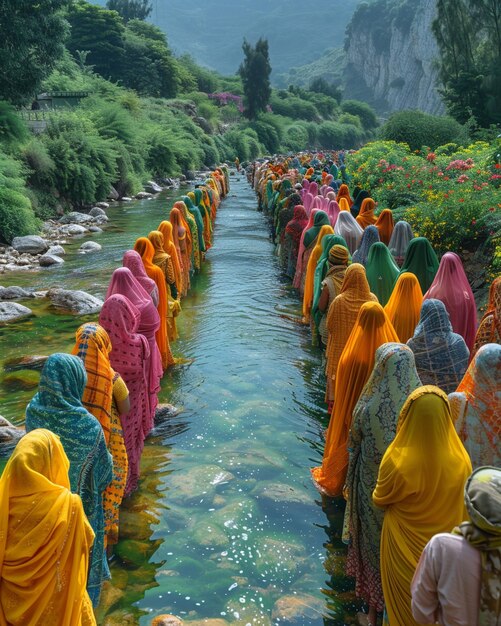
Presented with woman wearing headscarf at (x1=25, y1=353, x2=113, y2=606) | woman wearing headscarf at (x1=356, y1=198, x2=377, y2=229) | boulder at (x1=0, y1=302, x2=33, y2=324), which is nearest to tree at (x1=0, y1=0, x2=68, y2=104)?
boulder at (x1=0, y1=302, x2=33, y2=324)

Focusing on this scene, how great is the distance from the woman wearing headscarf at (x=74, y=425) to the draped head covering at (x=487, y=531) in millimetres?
1845

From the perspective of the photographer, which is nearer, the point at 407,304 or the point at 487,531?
the point at 487,531

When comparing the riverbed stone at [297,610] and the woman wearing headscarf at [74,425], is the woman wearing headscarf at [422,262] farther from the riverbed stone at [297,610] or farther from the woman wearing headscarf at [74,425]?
the woman wearing headscarf at [74,425]

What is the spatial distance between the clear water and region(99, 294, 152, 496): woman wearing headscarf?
45 centimetres

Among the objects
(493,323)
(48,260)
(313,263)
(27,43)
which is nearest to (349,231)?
(313,263)

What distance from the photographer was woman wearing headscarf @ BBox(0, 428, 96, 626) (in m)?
2.27

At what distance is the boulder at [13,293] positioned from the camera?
10625 millimetres

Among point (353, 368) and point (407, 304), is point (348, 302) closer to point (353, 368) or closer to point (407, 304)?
point (407, 304)

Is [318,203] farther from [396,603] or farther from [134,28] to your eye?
[134,28]

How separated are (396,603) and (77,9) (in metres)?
48.1

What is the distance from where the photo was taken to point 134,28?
57.7 metres

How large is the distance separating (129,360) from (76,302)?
5.95 meters

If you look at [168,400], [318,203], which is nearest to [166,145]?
[318,203]

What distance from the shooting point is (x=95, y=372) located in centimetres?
345
